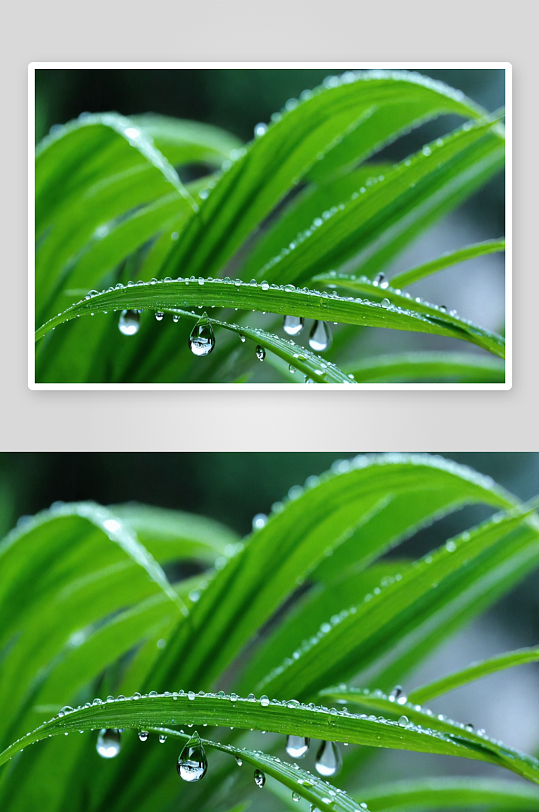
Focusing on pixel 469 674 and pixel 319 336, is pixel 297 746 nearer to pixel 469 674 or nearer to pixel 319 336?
pixel 469 674

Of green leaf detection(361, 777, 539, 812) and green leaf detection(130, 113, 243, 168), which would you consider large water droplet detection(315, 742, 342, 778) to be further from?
green leaf detection(130, 113, 243, 168)

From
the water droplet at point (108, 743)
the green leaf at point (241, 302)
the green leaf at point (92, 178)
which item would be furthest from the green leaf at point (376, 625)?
the green leaf at point (92, 178)

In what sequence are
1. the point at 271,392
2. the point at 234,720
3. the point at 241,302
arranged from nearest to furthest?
the point at 234,720, the point at 241,302, the point at 271,392

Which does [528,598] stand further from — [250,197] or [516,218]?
[250,197]

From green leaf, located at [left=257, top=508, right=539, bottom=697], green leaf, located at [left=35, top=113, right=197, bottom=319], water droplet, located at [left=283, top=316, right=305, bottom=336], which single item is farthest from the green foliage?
green leaf, located at [left=35, top=113, right=197, bottom=319]

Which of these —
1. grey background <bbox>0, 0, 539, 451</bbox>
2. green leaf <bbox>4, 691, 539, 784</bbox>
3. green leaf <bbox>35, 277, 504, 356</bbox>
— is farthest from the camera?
grey background <bbox>0, 0, 539, 451</bbox>

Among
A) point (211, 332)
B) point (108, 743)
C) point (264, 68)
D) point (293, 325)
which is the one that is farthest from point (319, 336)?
point (108, 743)

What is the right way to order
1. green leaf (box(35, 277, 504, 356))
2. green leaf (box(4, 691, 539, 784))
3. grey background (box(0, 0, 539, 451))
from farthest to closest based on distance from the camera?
grey background (box(0, 0, 539, 451)), green leaf (box(35, 277, 504, 356)), green leaf (box(4, 691, 539, 784))
